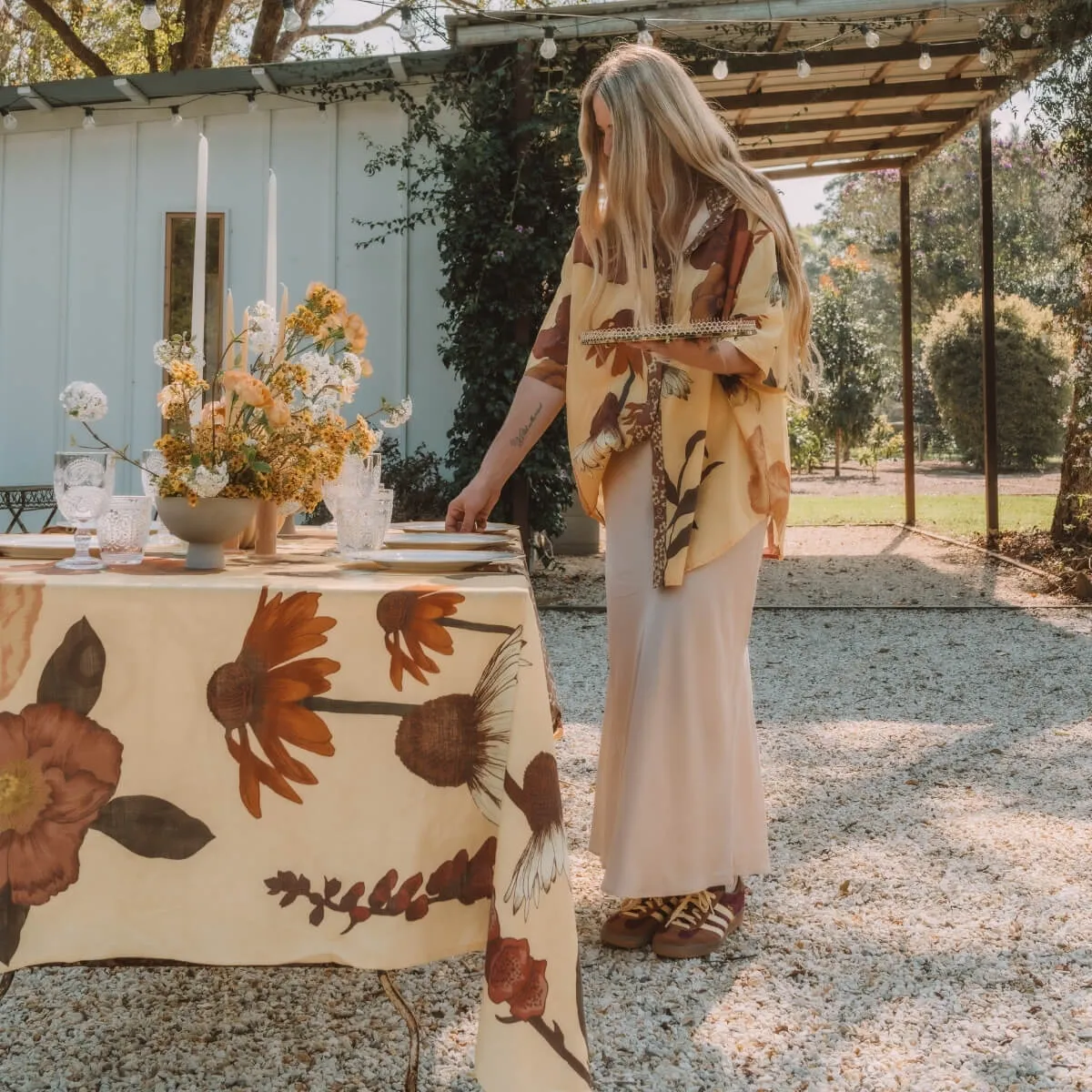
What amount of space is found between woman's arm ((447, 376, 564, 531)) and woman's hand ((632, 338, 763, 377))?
37 centimetres

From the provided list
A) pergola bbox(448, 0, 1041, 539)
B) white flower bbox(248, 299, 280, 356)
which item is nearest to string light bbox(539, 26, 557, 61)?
pergola bbox(448, 0, 1041, 539)

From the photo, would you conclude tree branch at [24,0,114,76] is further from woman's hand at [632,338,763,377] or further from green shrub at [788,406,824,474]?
woman's hand at [632,338,763,377]

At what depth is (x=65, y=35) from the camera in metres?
12.7

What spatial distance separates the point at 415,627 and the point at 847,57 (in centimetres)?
670

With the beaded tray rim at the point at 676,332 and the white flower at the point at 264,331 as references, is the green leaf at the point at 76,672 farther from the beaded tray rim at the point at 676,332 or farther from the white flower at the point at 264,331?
the beaded tray rim at the point at 676,332

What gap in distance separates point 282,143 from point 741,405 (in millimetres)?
5846

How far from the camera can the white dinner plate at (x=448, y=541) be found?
2.18 meters

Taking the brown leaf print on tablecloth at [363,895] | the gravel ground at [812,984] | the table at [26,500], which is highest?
the table at [26,500]

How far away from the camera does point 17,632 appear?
1.53 metres

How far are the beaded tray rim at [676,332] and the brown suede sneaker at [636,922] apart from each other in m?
1.14

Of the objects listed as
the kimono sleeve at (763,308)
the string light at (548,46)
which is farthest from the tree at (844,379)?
the kimono sleeve at (763,308)

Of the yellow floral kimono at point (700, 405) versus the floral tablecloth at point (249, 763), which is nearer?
the floral tablecloth at point (249, 763)

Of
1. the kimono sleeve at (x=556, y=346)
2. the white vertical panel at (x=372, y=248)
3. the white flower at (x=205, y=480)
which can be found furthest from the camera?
the white vertical panel at (x=372, y=248)

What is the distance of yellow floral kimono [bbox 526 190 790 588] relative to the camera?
6.95 feet
